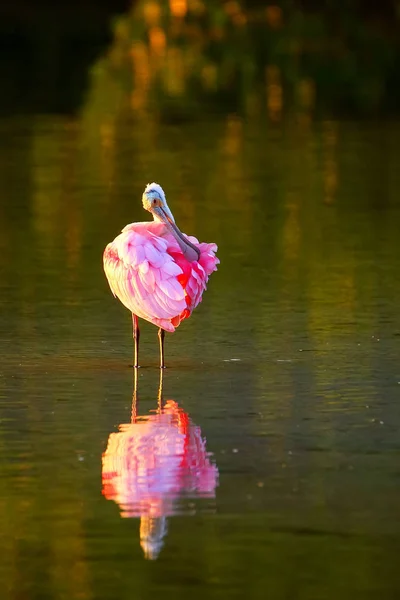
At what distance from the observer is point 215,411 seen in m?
9.77

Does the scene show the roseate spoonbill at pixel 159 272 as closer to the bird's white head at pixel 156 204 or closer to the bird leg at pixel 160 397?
the bird's white head at pixel 156 204

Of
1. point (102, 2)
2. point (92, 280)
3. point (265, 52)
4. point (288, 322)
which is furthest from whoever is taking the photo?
point (102, 2)

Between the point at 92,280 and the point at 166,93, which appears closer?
the point at 92,280

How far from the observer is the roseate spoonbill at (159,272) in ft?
36.0

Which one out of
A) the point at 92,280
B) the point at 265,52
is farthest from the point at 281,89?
the point at 92,280

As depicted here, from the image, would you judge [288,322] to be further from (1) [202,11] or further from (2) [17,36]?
(2) [17,36]

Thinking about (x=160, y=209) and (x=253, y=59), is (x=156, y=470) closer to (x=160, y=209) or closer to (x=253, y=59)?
(x=160, y=209)

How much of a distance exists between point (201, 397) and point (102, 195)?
10.1 metres

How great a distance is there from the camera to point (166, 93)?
32562 mm

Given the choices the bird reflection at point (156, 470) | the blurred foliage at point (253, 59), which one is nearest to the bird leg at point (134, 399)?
the bird reflection at point (156, 470)

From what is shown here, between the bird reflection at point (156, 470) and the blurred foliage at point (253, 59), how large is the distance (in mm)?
19798

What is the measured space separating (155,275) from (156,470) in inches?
106

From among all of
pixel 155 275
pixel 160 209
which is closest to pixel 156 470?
pixel 155 275

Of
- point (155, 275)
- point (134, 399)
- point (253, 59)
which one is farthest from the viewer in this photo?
point (253, 59)
